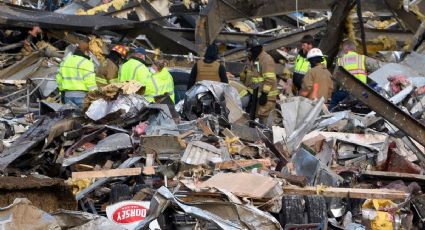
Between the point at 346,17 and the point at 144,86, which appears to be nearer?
the point at 144,86

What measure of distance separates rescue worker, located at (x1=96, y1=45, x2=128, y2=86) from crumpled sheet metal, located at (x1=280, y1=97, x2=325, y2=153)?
2.20 m

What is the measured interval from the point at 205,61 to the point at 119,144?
3.14 m

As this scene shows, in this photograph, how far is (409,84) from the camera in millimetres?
12312

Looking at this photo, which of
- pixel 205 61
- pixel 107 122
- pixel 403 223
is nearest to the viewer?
pixel 403 223

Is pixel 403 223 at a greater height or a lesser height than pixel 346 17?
lesser

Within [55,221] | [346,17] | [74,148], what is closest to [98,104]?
[74,148]

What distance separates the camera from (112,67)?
39.4 ft

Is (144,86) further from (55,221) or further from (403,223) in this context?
(55,221)

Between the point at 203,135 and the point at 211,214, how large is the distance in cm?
298

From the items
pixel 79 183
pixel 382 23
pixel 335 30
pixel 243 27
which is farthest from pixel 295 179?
pixel 382 23

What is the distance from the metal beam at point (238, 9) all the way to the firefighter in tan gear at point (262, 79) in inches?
69.3

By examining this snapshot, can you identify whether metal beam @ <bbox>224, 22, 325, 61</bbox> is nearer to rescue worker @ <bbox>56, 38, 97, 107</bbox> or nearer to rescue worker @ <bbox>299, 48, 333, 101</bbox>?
rescue worker @ <bbox>299, 48, 333, 101</bbox>

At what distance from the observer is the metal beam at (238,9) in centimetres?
1462

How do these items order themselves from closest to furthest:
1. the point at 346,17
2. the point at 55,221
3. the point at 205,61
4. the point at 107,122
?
1. the point at 55,221
2. the point at 107,122
3. the point at 205,61
4. the point at 346,17
